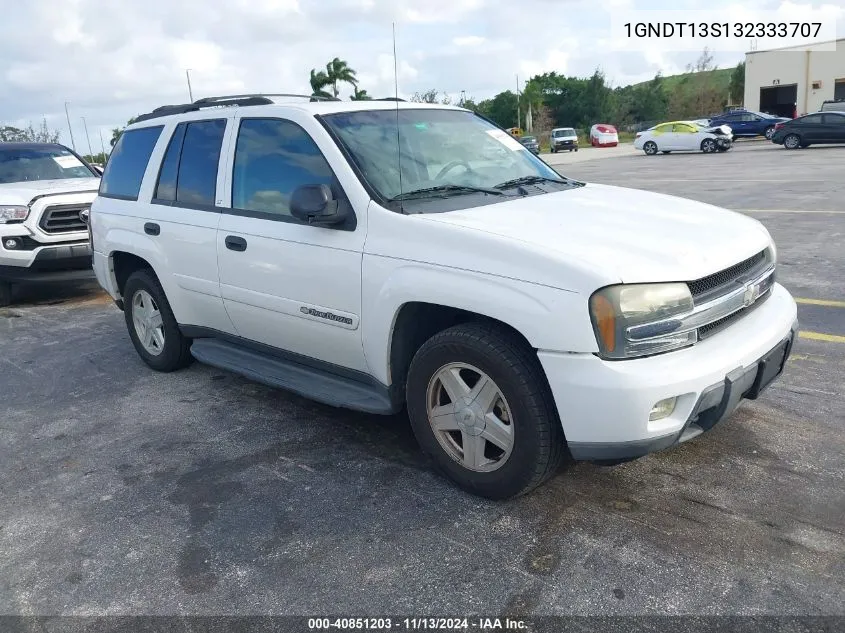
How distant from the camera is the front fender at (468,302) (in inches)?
113

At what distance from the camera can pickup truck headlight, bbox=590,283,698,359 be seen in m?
2.82

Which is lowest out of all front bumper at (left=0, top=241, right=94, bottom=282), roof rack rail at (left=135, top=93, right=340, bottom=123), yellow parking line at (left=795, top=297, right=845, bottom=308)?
yellow parking line at (left=795, top=297, right=845, bottom=308)

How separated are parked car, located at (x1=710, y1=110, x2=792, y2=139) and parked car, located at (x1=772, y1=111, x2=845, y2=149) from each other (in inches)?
346

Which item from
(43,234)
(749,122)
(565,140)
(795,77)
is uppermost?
(795,77)

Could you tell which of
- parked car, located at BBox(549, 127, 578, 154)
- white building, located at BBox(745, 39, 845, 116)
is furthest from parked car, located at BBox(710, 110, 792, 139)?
white building, located at BBox(745, 39, 845, 116)

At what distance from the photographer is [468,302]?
10.3 feet

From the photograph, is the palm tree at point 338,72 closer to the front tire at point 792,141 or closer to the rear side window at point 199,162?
the front tire at point 792,141

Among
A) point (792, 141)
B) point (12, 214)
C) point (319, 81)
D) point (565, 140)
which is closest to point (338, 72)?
point (319, 81)

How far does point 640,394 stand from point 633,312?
312mm

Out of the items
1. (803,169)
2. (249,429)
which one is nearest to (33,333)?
(249,429)

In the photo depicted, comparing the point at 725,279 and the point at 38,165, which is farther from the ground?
the point at 38,165

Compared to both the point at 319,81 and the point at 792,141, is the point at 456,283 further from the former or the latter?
→ the point at 319,81

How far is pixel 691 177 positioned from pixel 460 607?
60.9 ft

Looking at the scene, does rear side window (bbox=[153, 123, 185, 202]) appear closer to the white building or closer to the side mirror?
the side mirror
